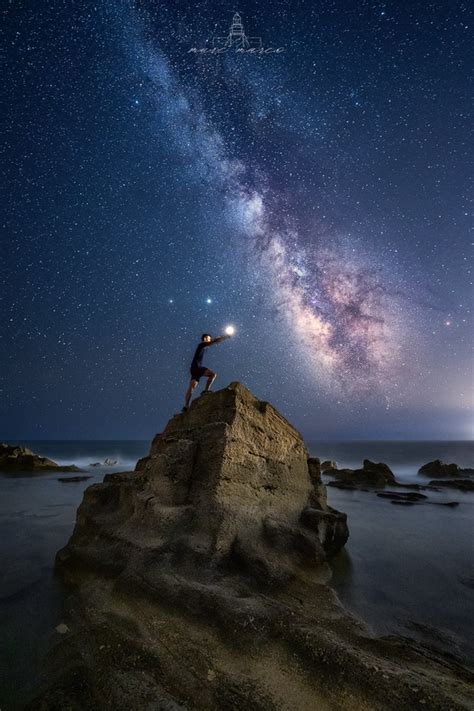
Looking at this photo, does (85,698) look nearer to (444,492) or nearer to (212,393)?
(212,393)

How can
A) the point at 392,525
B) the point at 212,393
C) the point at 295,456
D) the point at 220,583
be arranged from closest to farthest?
the point at 220,583
the point at 212,393
the point at 295,456
the point at 392,525

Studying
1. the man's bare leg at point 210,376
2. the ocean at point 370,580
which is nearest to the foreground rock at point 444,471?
the ocean at point 370,580

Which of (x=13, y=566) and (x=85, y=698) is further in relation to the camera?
(x=13, y=566)

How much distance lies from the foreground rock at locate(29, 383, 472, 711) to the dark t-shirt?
4.36ft

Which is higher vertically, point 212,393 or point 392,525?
point 212,393

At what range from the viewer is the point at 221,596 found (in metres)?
3.96

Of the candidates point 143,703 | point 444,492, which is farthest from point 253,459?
point 444,492

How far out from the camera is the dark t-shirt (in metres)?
8.77

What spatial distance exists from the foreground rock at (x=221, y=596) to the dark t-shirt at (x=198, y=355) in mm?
1329

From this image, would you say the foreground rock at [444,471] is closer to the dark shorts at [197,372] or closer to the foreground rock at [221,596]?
the foreground rock at [221,596]

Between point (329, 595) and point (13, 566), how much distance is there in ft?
21.6

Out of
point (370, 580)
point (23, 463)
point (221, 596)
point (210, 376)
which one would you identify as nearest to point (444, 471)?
point (370, 580)

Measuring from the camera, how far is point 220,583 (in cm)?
450

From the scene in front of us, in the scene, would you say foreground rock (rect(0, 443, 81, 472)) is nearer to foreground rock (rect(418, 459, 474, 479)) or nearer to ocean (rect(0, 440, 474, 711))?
ocean (rect(0, 440, 474, 711))
